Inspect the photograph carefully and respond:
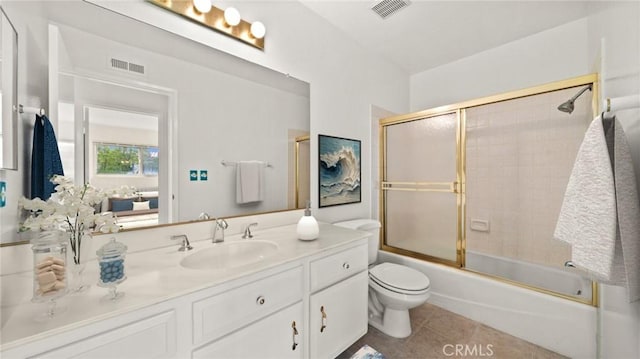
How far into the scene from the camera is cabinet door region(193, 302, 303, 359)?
0.88 meters

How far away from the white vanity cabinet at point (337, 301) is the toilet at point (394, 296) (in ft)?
0.78

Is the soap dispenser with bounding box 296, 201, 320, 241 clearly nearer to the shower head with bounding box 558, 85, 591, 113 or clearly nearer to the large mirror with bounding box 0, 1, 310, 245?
the large mirror with bounding box 0, 1, 310, 245

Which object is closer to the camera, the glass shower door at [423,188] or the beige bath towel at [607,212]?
the beige bath towel at [607,212]

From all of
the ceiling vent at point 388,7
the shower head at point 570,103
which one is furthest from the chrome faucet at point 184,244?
the shower head at point 570,103

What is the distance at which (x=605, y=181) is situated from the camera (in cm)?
79

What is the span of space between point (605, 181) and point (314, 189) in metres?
1.50

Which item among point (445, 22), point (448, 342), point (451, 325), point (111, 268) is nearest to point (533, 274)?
point (451, 325)

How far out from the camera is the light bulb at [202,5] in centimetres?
130

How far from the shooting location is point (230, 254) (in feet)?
4.23

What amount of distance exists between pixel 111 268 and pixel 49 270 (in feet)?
0.47

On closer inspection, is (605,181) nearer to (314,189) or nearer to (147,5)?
(314,189)

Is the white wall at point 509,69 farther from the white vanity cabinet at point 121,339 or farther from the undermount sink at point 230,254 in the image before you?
the white vanity cabinet at point 121,339

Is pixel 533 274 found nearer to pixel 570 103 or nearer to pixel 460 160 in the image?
pixel 460 160

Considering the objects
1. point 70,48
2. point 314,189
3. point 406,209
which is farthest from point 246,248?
point 406,209
